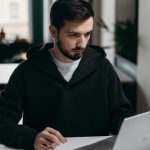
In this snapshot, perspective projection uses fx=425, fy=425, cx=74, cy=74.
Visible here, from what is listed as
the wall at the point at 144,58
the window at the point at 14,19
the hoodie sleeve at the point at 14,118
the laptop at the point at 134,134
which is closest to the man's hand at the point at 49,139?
the hoodie sleeve at the point at 14,118

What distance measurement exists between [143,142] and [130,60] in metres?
2.23

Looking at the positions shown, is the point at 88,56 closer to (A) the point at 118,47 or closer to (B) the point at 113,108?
(B) the point at 113,108

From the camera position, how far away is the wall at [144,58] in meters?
2.99

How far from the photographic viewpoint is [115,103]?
1.79 meters

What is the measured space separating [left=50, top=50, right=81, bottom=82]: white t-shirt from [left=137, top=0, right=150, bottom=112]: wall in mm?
1320

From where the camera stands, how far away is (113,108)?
5.89ft

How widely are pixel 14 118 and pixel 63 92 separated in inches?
8.8

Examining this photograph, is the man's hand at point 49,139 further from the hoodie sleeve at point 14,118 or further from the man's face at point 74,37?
the man's face at point 74,37

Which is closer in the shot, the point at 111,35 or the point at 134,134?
the point at 134,134

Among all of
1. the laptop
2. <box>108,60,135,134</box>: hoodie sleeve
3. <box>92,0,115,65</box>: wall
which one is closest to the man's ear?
<box>108,60,135,134</box>: hoodie sleeve

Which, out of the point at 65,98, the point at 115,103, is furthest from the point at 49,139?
the point at 115,103

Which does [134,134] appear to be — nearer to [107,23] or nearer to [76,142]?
[76,142]

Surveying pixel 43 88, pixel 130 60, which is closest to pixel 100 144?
pixel 43 88

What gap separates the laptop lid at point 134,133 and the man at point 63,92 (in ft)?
1.19
